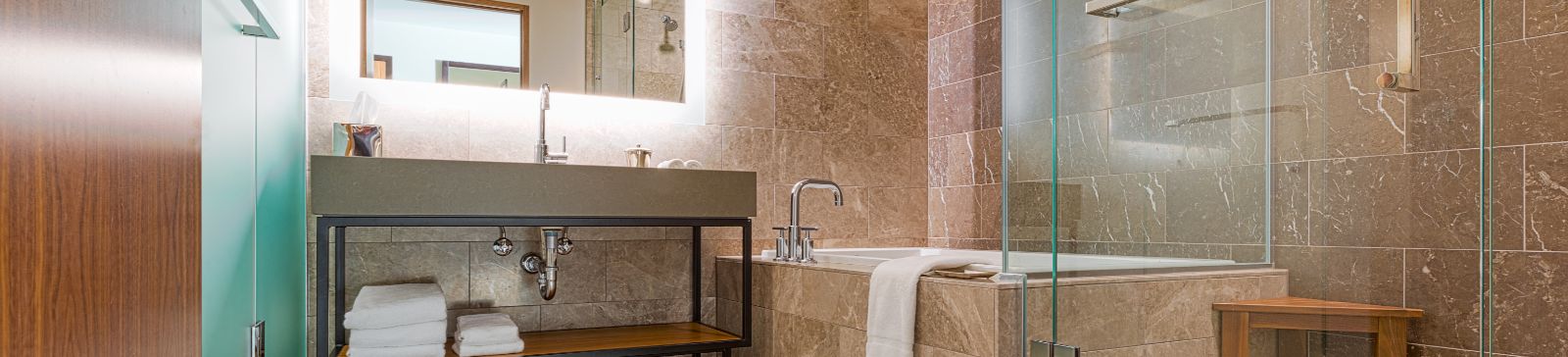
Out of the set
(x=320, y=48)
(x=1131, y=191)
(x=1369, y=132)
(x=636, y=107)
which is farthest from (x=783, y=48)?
(x=1369, y=132)

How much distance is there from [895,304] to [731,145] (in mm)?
1246

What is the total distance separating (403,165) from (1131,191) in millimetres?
1587

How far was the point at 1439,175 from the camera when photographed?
3.68 ft

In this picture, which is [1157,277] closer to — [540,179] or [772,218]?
[540,179]

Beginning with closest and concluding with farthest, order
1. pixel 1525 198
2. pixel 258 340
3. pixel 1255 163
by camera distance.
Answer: pixel 1525 198 → pixel 1255 163 → pixel 258 340

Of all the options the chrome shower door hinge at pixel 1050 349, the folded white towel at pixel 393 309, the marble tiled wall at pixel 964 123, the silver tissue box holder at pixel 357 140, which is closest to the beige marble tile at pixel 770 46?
the marble tiled wall at pixel 964 123

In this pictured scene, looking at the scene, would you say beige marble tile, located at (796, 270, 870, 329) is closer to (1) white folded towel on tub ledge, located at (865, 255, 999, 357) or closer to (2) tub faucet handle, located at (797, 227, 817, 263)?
(1) white folded towel on tub ledge, located at (865, 255, 999, 357)

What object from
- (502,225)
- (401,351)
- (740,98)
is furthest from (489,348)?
(740,98)

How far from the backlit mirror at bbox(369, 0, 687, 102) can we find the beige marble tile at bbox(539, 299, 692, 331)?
65cm

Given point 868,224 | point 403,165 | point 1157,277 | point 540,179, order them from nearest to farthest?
point 1157,277 < point 403,165 < point 540,179 < point 868,224

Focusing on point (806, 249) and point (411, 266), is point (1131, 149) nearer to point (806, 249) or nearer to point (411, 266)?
point (806, 249)

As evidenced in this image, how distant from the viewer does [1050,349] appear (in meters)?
1.46

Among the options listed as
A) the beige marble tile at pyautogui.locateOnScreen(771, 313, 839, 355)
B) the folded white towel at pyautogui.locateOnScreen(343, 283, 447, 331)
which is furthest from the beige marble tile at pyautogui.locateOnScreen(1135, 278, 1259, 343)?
the folded white towel at pyautogui.locateOnScreen(343, 283, 447, 331)

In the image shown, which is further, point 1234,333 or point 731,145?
point 731,145
